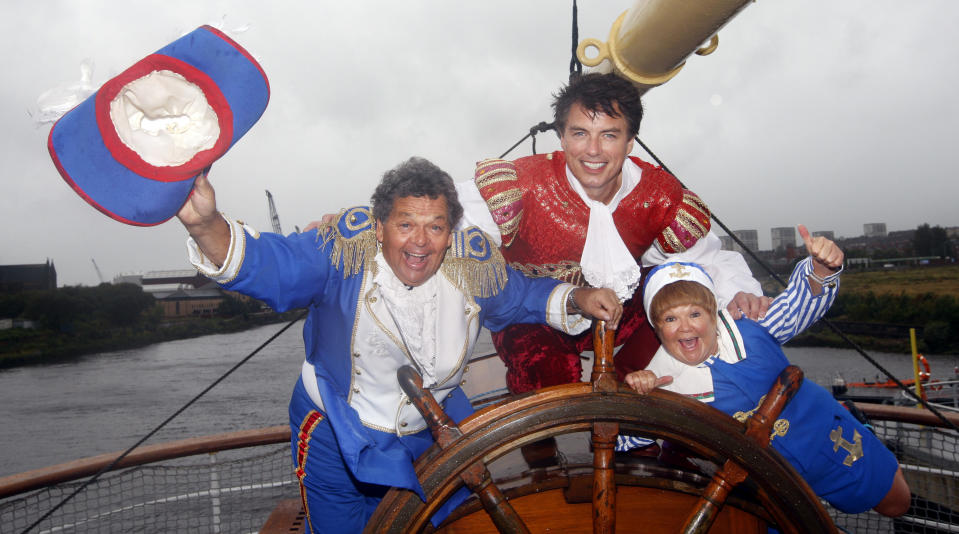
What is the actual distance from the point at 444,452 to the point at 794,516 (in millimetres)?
788

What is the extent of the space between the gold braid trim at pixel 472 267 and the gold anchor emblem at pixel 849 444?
0.98 meters

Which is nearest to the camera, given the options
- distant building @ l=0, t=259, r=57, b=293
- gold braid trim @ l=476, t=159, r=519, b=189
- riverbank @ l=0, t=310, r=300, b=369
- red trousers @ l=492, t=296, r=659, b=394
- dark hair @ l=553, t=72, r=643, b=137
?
dark hair @ l=553, t=72, r=643, b=137

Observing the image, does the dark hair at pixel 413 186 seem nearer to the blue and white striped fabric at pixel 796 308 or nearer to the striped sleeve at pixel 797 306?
the blue and white striped fabric at pixel 796 308

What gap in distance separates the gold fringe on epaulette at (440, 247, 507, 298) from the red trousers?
1.66ft

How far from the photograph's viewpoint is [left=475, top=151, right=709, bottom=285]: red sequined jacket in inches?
74.0

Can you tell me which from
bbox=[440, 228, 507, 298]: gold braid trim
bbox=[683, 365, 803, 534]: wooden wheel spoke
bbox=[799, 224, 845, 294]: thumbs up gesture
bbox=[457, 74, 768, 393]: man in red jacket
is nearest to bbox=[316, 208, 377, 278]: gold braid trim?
bbox=[440, 228, 507, 298]: gold braid trim

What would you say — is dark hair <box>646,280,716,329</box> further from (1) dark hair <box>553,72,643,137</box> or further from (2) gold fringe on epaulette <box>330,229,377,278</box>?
(2) gold fringe on epaulette <box>330,229,377,278</box>

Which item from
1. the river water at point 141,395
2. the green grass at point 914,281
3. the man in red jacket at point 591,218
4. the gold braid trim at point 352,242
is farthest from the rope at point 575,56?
the green grass at point 914,281

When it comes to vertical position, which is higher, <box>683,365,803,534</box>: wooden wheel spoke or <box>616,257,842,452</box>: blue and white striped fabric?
<box>616,257,842,452</box>: blue and white striped fabric

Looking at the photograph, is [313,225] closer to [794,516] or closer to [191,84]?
[191,84]

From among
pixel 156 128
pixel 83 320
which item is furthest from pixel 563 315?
pixel 83 320

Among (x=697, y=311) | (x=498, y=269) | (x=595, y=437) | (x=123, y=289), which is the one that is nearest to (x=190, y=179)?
(x=498, y=269)

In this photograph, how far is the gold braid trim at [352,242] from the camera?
1497mm

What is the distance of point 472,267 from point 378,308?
280 millimetres
